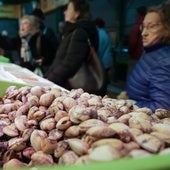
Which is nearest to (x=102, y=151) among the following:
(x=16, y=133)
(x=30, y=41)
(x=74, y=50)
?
(x=16, y=133)

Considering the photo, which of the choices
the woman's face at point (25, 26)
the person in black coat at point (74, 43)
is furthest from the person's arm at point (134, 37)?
the person in black coat at point (74, 43)

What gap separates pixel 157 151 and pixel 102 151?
0.12 meters

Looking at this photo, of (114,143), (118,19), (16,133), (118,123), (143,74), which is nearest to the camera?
(114,143)

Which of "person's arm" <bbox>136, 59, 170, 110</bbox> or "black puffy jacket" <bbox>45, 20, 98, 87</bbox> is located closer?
"person's arm" <bbox>136, 59, 170, 110</bbox>

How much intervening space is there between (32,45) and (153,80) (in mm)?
1902

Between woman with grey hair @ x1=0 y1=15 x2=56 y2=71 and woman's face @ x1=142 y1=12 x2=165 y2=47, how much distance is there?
1.54 m

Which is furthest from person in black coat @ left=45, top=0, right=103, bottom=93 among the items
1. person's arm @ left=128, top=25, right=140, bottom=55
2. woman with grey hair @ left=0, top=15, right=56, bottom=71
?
person's arm @ left=128, top=25, right=140, bottom=55

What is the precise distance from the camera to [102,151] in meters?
0.67

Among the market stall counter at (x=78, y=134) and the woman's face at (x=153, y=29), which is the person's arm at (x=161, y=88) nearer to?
the woman's face at (x=153, y=29)

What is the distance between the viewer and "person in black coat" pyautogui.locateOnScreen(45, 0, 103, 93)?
8.00ft

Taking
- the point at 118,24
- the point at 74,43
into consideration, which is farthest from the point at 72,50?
the point at 118,24

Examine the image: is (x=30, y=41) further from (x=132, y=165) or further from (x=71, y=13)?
(x=132, y=165)

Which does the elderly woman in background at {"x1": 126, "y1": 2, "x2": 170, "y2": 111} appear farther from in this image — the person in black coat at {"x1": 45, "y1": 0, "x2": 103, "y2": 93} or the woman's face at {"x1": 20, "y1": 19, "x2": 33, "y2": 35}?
the woman's face at {"x1": 20, "y1": 19, "x2": 33, "y2": 35}

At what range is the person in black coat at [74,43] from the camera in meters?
2.44
